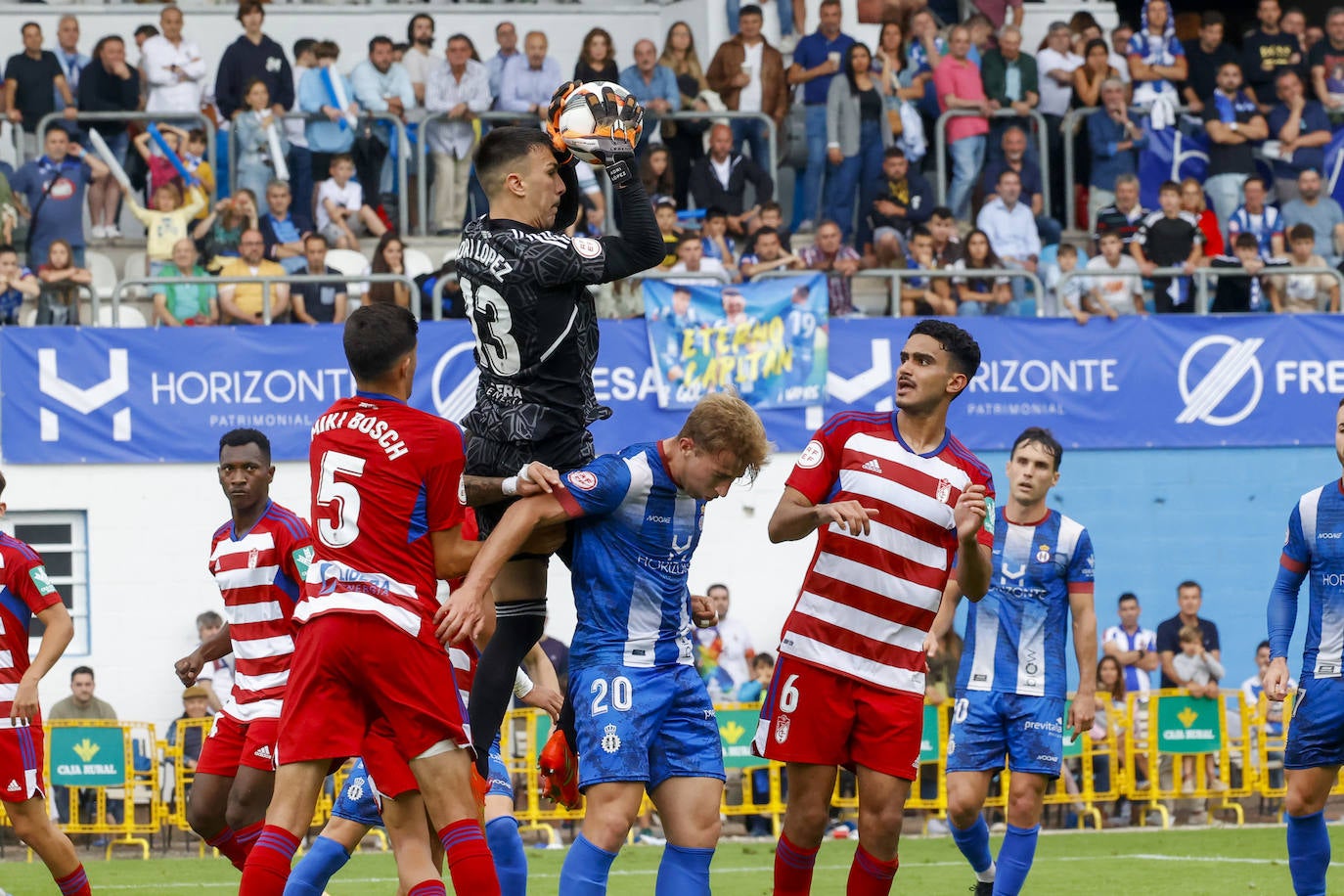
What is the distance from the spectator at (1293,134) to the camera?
20531 mm

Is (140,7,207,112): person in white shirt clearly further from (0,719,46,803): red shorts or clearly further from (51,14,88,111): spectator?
(0,719,46,803): red shorts

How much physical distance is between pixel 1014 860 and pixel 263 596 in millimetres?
3926

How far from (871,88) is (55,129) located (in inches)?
309

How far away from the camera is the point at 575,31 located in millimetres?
21875

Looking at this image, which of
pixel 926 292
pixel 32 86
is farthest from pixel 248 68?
pixel 926 292

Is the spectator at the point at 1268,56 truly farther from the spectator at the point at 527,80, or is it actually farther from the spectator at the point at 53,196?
the spectator at the point at 53,196

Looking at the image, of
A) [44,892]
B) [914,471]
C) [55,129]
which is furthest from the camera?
[55,129]

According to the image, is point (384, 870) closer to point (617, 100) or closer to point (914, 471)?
point (914, 471)

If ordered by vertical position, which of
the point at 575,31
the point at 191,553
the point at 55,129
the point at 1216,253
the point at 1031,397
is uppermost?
the point at 575,31

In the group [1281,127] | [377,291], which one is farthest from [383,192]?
[1281,127]

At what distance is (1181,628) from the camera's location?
17922 millimetres

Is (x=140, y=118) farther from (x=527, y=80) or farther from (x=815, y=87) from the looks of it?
(x=815, y=87)

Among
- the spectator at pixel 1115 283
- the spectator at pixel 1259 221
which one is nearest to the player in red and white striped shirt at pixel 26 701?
the spectator at pixel 1115 283

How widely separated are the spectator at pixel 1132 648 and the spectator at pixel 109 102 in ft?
33.3
